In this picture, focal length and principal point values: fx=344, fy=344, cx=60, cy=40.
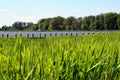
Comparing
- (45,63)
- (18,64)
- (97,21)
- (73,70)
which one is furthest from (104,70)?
(97,21)

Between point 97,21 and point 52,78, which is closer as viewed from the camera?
point 52,78

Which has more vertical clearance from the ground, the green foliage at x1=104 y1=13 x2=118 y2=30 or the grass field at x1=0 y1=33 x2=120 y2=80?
the grass field at x1=0 y1=33 x2=120 y2=80

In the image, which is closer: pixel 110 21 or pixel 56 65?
pixel 56 65

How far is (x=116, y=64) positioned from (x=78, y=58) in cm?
60

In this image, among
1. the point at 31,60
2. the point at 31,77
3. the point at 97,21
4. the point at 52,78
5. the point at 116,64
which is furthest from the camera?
the point at 97,21

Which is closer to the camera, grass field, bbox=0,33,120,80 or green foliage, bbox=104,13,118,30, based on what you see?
grass field, bbox=0,33,120,80

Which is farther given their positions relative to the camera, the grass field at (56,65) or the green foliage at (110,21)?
the green foliage at (110,21)

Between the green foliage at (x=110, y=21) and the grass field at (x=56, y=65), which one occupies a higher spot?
the grass field at (x=56, y=65)

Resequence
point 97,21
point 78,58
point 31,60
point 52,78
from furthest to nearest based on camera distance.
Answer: point 97,21 < point 78,58 < point 31,60 < point 52,78

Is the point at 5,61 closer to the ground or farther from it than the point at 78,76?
farther from it

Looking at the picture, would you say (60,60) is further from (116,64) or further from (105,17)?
(105,17)

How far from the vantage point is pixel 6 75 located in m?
3.15

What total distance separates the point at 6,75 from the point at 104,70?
1.29 meters

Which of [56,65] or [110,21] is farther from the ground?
[56,65]
